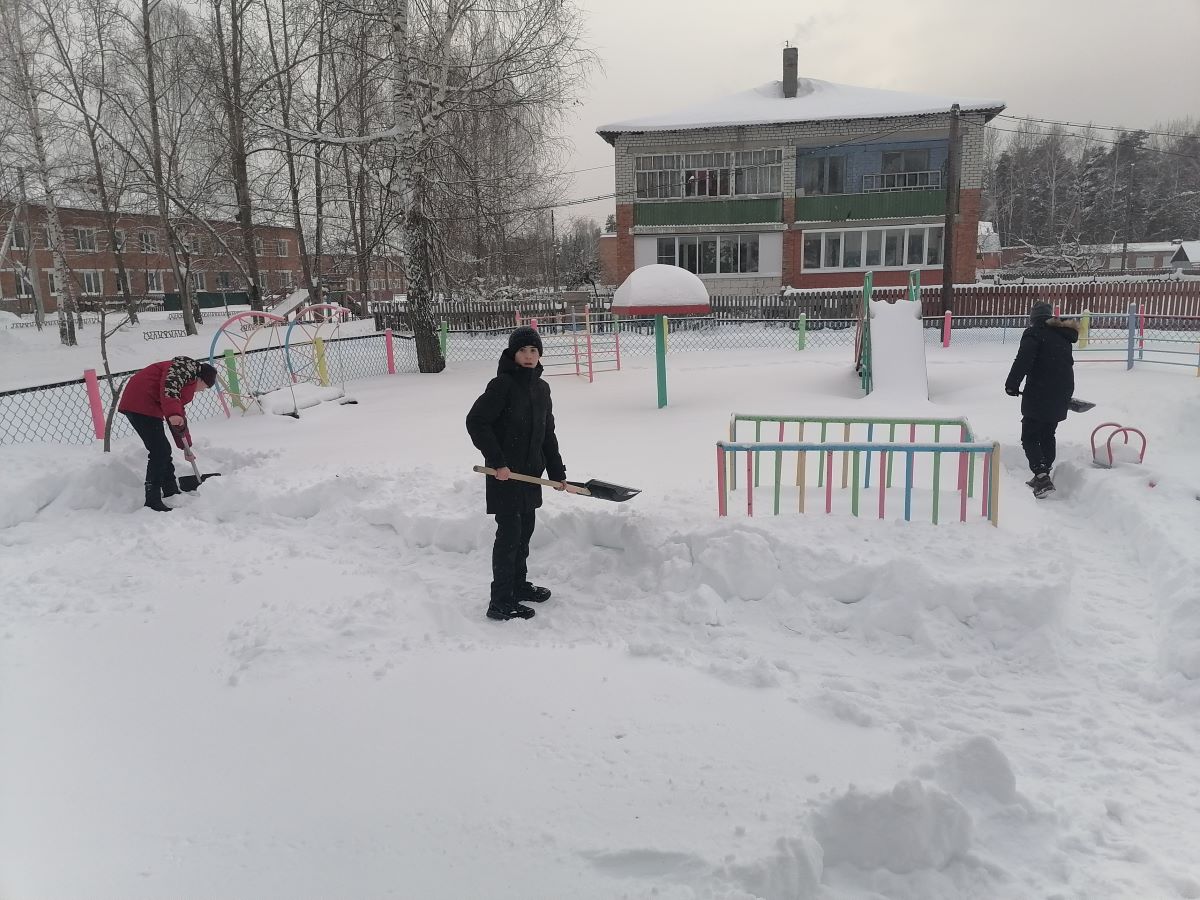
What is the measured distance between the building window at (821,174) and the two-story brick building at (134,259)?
1659 cm

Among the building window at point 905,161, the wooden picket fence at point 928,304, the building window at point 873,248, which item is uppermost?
the building window at point 905,161

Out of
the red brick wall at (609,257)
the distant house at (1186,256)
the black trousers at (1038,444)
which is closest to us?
the black trousers at (1038,444)

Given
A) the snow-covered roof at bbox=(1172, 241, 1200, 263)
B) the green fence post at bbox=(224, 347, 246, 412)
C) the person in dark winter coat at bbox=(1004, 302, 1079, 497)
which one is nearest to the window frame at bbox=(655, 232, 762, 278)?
the green fence post at bbox=(224, 347, 246, 412)

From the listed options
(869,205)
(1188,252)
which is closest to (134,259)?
(869,205)

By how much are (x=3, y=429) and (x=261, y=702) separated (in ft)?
29.0

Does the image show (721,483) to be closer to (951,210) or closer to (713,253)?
(951,210)

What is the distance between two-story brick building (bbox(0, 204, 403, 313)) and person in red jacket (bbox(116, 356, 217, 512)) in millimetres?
19969

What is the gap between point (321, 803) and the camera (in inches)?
101

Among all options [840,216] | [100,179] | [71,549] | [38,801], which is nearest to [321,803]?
[38,801]

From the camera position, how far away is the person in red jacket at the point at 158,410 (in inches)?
235

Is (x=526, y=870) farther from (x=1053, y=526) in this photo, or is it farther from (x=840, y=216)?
(x=840, y=216)

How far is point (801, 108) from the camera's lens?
87.9 feet

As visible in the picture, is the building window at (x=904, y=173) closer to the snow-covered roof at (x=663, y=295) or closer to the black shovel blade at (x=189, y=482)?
the snow-covered roof at (x=663, y=295)

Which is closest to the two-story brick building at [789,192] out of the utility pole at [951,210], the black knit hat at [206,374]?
the utility pole at [951,210]
